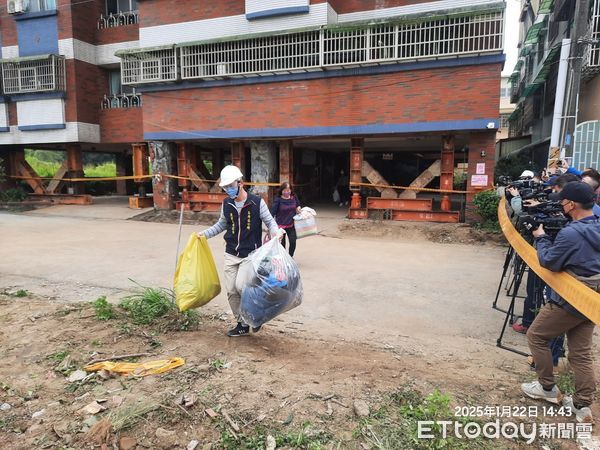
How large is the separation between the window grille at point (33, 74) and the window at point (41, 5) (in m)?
2.10

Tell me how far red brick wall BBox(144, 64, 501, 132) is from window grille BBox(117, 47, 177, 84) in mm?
585

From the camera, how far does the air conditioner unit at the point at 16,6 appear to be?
16453 millimetres

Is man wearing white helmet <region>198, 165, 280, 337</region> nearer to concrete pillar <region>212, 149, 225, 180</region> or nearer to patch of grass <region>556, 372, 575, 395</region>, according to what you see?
patch of grass <region>556, 372, 575, 395</region>

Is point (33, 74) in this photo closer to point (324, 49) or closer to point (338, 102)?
point (324, 49)

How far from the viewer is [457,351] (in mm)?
4102

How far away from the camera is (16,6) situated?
16484mm

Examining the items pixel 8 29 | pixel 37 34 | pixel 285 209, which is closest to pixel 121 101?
pixel 37 34

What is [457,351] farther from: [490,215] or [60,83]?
[60,83]

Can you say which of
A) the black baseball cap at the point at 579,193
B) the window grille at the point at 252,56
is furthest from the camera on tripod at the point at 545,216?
the window grille at the point at 252,56

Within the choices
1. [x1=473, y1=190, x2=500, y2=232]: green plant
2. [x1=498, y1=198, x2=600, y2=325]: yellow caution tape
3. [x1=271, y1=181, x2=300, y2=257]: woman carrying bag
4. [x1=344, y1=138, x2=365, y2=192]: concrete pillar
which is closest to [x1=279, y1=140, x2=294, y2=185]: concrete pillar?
[x1=344, y1=138, x2=365, y2=192]: concrete pillar

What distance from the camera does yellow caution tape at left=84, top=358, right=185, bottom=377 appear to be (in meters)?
3.46

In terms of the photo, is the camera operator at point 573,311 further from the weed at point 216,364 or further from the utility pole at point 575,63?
the utility pole at point 575,63

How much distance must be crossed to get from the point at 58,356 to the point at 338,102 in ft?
34.0

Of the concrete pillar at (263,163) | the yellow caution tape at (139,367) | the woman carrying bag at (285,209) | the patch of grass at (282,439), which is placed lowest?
the patch of grass at (282,439)
